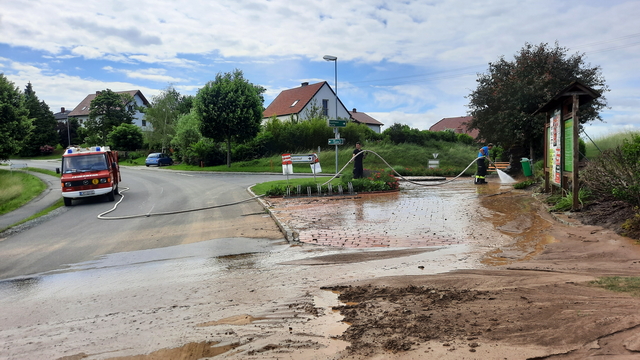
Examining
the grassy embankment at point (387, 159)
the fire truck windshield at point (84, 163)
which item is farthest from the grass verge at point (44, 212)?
the grassy embankment at point (387, 159)

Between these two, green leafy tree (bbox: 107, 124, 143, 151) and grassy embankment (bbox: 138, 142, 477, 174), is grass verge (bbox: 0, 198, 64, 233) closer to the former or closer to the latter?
grassy embankment (bbox: 138, 142, 477, 174)

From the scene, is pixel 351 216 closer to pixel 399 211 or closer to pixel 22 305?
pixel 399 211

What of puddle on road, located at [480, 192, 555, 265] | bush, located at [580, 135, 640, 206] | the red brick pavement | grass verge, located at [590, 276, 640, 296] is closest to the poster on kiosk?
Result: puddle on road, located at [480, 192, 555, 265]

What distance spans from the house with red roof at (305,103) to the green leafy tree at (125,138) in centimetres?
1957

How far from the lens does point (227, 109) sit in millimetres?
34406

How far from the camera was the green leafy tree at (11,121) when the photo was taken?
28.8 metres

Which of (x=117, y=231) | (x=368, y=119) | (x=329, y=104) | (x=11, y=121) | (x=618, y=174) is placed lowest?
(x=117, y=231)

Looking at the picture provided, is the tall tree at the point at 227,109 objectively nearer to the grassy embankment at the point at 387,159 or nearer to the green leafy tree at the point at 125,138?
the grassy embankment at the point at 387,159

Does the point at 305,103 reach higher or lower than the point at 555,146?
higher

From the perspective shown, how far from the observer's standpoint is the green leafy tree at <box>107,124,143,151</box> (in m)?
61.8

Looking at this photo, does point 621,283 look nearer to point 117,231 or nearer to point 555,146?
point 555,146

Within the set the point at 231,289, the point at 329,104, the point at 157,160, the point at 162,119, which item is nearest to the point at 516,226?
the point at 231,289

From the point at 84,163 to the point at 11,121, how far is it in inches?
610

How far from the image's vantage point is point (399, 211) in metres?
12.2
